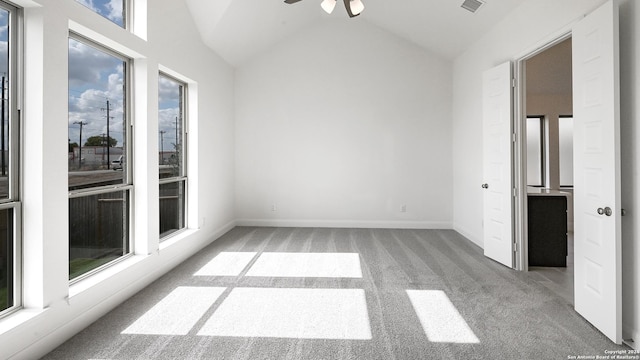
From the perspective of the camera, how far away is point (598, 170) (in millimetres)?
2547

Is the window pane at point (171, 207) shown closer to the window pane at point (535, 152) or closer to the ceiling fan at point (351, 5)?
the ceiling fan at point (351, 5)

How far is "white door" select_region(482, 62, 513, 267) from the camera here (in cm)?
405

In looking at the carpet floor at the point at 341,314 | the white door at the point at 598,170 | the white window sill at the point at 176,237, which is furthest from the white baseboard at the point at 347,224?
the white door at the point at 598,170

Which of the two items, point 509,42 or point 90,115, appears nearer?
point 90,115

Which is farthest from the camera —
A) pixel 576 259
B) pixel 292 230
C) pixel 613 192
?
pixel 292 230

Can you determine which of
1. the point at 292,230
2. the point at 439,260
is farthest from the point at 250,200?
the point at 439,260

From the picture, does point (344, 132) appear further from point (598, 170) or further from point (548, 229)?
point (598, 170)

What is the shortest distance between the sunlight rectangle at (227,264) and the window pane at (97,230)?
0.88 meters

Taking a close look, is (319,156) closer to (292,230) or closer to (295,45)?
(292,230)

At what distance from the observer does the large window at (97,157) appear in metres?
2.78

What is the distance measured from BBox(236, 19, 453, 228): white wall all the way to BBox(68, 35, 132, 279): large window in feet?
10.4

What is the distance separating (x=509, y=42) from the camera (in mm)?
4141

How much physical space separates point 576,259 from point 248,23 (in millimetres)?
4938

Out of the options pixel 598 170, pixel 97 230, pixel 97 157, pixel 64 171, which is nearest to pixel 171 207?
pixel 97 230
